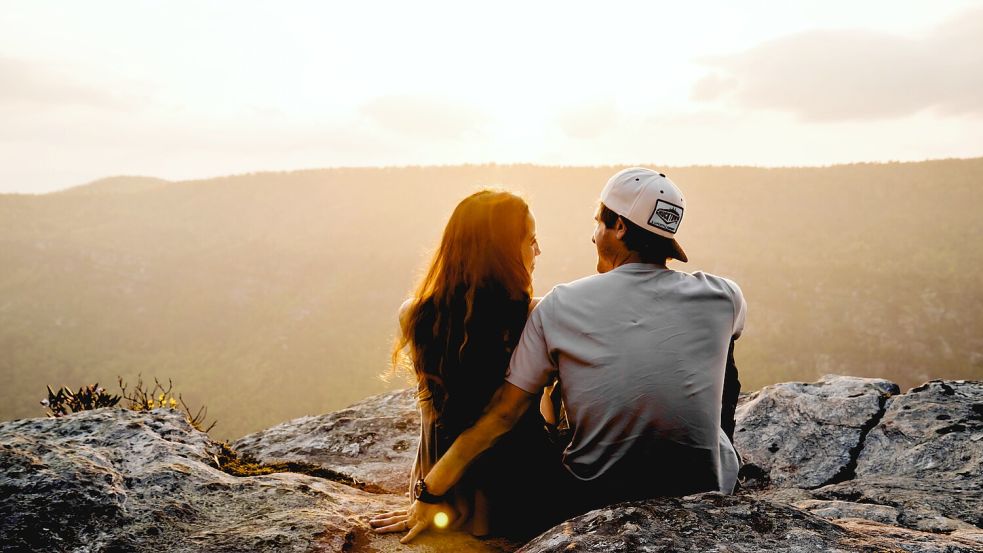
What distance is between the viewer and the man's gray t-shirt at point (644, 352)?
8.84 ft

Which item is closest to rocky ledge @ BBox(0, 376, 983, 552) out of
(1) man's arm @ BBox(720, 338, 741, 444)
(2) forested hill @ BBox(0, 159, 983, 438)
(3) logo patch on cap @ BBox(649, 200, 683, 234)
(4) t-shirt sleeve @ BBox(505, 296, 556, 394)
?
(1) man's arm @ BBox(720, 338, 741, 444)

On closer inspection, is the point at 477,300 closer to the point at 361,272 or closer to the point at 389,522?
the point at 389,522

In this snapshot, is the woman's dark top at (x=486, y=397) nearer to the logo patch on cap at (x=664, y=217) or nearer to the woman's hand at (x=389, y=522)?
the woman's hand at (x=389, y=522)

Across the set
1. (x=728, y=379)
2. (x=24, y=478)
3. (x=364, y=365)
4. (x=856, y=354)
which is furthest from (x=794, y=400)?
(x=364, y=365)

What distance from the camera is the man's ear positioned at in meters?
2.90

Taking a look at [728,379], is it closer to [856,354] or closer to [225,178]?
[856,354]

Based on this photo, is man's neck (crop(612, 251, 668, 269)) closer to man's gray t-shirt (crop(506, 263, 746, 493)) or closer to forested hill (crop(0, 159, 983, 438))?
man's gray t-shirt (crop(506, 263, 746, 493))

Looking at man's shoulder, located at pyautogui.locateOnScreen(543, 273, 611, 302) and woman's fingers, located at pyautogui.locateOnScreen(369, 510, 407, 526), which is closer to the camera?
man's shoulder, located at pyautogui.locateOnScreen(543, 273, 611, 302)

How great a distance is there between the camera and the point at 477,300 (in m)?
3.13

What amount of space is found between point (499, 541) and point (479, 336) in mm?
1174

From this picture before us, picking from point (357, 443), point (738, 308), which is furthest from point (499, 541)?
point (357, 443)

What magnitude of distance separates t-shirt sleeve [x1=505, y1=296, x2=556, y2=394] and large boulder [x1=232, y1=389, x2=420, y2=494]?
2.29m

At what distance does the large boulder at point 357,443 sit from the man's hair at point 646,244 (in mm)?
2975

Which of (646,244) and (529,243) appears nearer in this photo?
(646,244)
